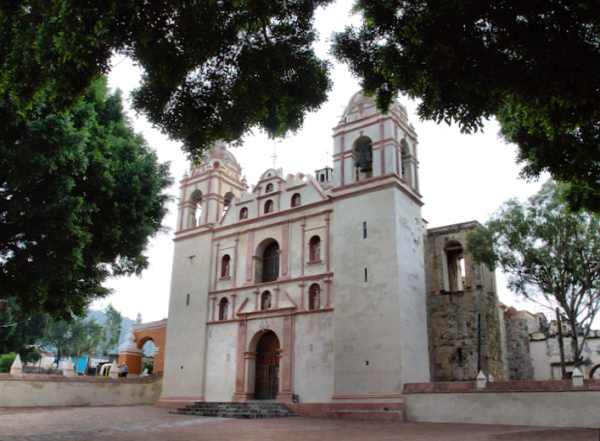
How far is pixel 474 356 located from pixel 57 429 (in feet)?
47.0

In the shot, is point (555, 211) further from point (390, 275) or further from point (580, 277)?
point (390, 275)

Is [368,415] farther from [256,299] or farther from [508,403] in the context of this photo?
[256,299]

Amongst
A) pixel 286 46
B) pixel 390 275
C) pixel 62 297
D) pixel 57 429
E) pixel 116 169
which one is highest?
pixel 286 46

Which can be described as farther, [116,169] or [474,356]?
[474,356]

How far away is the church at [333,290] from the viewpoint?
17.3 m

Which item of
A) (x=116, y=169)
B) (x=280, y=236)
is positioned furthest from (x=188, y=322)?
(x=116, y=169)

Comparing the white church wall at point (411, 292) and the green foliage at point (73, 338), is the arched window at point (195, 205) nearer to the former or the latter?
the white church wall at point (411, 292)

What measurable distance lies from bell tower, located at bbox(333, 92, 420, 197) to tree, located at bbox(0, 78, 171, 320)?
8.09m

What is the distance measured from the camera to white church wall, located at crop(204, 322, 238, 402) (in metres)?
20.5

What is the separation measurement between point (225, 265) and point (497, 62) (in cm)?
1712

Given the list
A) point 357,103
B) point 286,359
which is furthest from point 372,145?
point 286,359

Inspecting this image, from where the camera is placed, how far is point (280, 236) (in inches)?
831

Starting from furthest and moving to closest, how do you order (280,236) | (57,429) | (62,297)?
(280,236) < (62,297) < (57,429)

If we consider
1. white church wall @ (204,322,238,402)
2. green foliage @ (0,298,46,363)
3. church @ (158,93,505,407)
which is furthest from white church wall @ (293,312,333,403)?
green foliage @ (0,298,46,363)
